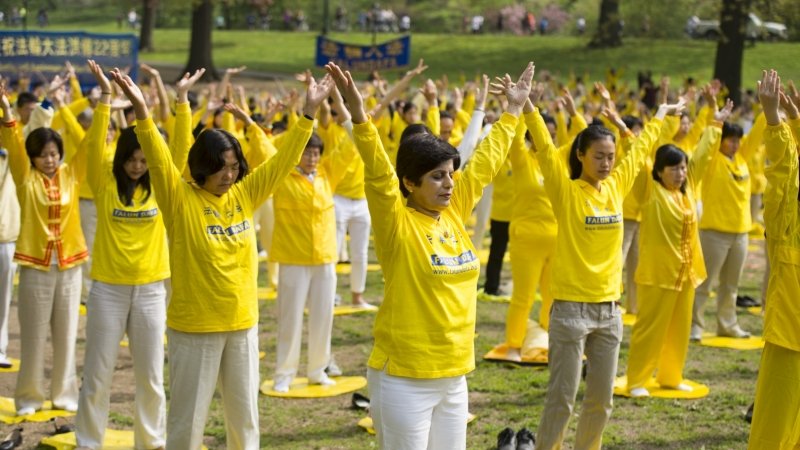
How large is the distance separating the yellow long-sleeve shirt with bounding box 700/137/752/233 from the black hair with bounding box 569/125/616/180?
4.01 metres

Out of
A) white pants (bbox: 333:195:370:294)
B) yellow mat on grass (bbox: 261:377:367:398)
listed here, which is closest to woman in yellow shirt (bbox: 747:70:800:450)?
yellow mat on grass (bbox: 261:377:367:398)

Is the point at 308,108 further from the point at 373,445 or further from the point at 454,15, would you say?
the point at 454,15

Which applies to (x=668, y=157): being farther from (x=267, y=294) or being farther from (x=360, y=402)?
(x=267, y=294)

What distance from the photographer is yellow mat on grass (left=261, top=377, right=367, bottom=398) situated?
30.0 feet

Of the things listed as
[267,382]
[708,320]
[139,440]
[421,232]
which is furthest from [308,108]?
[708,320]

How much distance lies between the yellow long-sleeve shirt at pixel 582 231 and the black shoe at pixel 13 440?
12.1ft

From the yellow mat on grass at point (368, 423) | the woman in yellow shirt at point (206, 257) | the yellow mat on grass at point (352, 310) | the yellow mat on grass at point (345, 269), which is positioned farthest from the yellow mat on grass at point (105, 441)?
the yellow mat on grass at point (345, 269)

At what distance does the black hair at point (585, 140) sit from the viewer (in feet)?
23.2

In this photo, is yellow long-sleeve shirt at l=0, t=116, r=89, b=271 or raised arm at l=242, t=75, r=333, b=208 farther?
yellow long-sleeve shirt at l=0, t=116, r=89, b=271

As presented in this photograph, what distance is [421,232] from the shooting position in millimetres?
5355

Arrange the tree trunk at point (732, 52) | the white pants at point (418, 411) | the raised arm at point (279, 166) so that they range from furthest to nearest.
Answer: the tree trunk at point (732, 52)
the raised arm at point (279, 166)
the white pants at point (418, 411)

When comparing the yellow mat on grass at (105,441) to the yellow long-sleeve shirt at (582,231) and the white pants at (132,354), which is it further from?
the yellow long-sleeve shirt at (582,231)

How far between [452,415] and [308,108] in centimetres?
180

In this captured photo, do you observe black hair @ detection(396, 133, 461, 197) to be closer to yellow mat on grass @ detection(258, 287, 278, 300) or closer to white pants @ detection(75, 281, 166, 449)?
white pants @ detection(75, 281, 166, 449)
